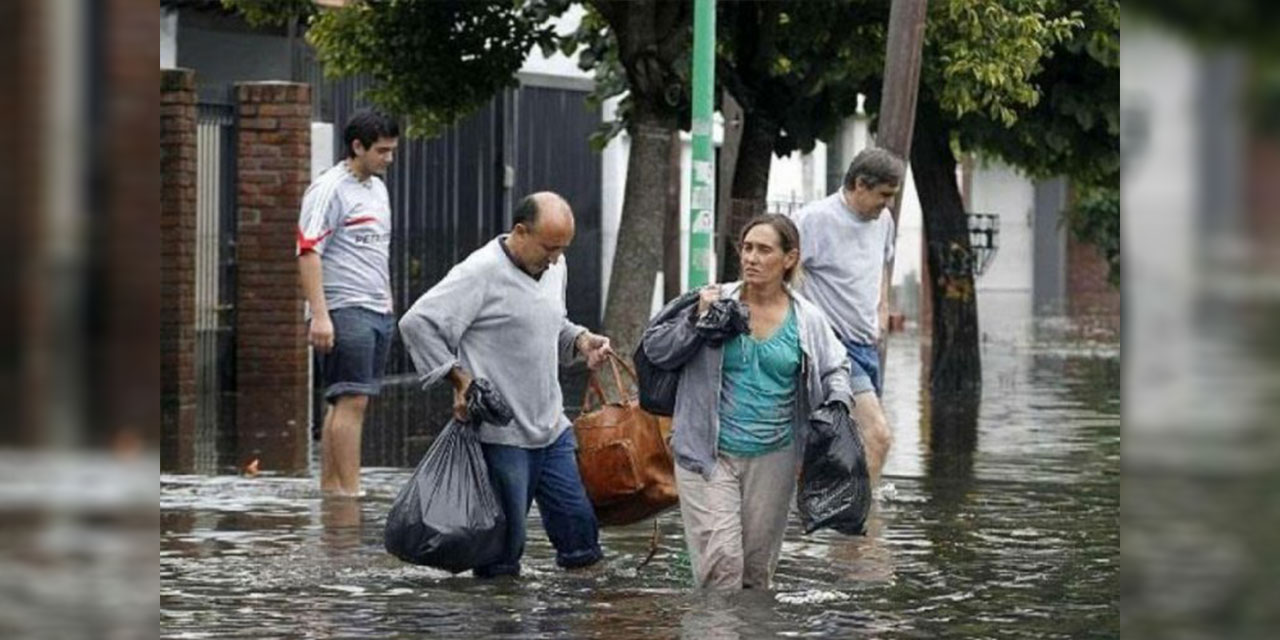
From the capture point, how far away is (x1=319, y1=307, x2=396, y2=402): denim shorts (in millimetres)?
11211

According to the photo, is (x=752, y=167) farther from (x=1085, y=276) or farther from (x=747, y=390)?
(x=1085, y=276)

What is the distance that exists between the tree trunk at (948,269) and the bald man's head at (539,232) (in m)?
13.8

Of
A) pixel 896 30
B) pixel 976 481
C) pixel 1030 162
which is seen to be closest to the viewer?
pixel 976 481

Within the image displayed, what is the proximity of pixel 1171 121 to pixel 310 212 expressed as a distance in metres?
9.82

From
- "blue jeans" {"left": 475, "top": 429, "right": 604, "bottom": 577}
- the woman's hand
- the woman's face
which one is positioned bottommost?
Result: "blue jeans" {"left": 475, "top": 429, "right": 604, "bottom": 577}

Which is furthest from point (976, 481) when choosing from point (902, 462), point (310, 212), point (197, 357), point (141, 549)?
point (141, 549)

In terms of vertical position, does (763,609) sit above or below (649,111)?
below

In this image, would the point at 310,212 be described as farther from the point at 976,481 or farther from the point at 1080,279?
the point at 1080,279

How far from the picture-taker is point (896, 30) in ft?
47.8

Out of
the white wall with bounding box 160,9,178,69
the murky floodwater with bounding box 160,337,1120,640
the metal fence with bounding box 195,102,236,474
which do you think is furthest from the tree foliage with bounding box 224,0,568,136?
the murky floodwater with bounding box 160,337,1120,640

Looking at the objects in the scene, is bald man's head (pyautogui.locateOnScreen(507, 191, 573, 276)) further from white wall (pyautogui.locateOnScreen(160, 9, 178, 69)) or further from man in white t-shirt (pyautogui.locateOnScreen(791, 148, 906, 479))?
white wall (pyautogui.locateOnScreen(160, 9, 178, 69))

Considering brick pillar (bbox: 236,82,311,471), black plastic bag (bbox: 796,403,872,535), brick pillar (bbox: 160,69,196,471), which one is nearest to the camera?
black plastic bag (bbox: 796,403,872,535)

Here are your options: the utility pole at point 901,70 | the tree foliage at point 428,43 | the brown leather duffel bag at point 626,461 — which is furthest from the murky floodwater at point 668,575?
the tree foliage at point 428,43

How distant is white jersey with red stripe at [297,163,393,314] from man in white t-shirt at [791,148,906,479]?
5.99 feet
